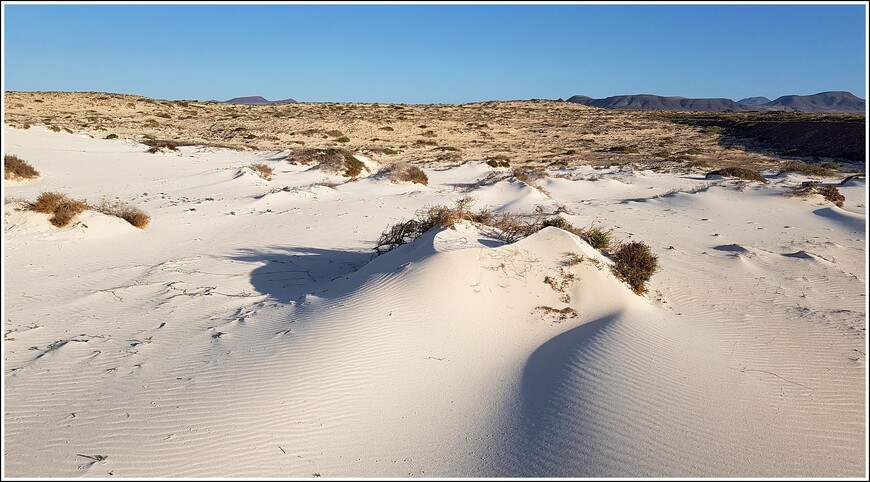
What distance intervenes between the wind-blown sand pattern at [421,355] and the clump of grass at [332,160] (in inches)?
328

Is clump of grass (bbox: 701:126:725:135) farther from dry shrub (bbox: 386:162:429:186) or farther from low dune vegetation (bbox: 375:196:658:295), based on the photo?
low dune vegetation (bbox: 375:196:658:295)

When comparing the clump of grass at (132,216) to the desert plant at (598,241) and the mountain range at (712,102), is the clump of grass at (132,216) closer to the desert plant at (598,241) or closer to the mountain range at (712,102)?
the desert plant at (598,241)

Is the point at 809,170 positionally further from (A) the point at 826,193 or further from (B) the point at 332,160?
(B) the point at 332,160

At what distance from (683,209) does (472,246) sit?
→ 8.84m

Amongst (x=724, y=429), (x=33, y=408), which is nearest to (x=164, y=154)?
(x=33, y=408)

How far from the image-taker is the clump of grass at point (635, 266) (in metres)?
7.72

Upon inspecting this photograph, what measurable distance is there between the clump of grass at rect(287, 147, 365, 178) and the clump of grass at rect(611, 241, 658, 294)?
41.6ft

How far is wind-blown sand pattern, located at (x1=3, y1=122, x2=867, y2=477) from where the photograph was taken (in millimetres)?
4043

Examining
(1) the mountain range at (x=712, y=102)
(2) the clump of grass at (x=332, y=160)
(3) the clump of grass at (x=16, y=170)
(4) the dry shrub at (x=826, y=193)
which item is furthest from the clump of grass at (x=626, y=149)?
(1) the mountain range at (x=712, y=102)

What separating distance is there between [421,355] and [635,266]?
412cm

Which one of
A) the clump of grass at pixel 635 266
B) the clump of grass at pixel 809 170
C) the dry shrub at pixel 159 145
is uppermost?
the dry shrub at pixel 159 145

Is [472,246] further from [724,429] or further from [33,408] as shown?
[33,408]

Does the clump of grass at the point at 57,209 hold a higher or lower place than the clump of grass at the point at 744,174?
lower

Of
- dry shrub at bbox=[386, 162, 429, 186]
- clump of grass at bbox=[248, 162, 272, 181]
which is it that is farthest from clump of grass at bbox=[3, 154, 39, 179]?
dry shrub at bbox=[386, 162, 429, 186]
